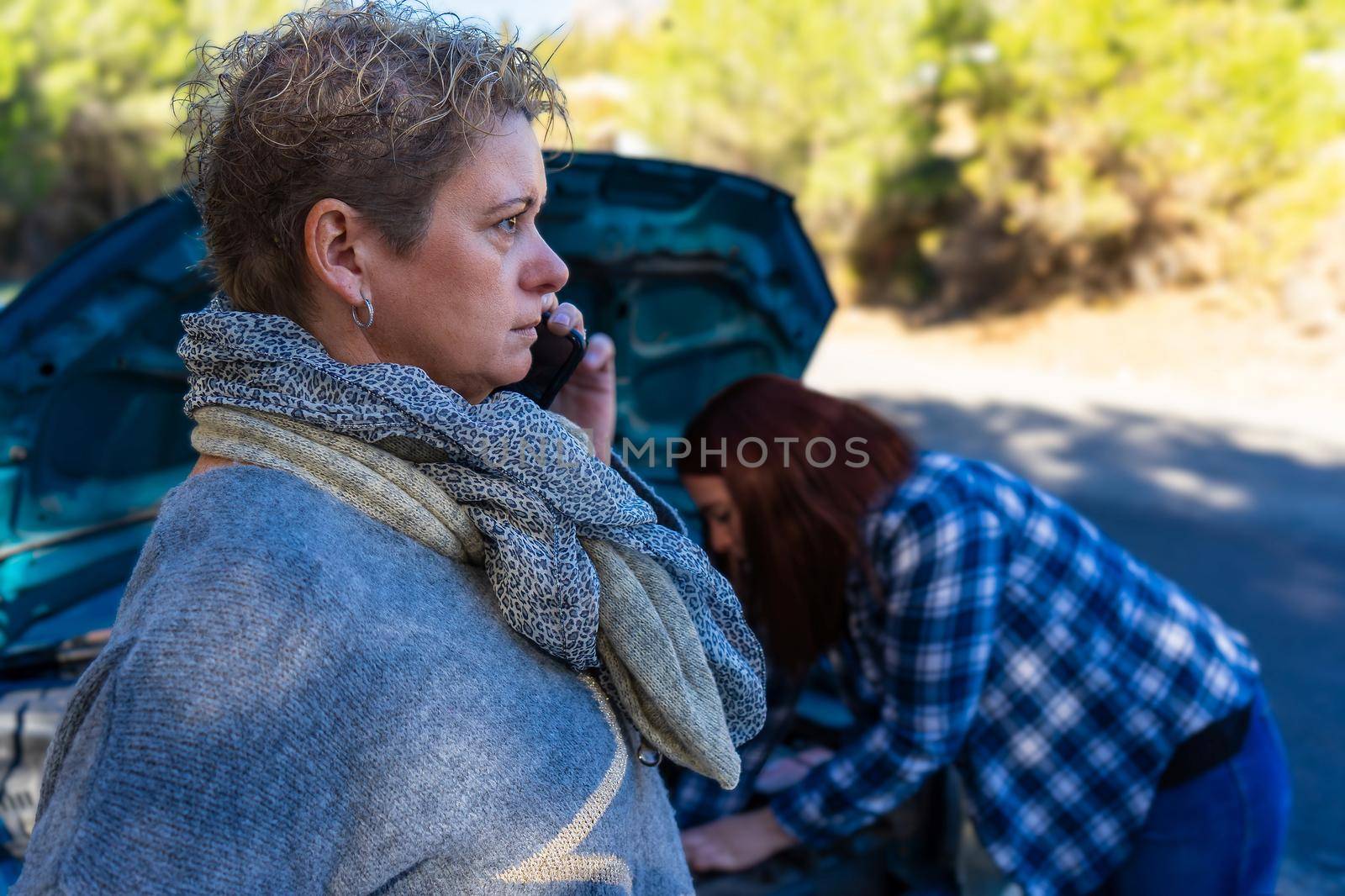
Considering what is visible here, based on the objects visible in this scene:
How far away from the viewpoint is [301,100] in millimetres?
1058

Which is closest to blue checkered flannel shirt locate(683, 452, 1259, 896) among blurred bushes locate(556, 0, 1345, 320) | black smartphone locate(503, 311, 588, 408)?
black smartphone locate(503, 311, 588, 408)

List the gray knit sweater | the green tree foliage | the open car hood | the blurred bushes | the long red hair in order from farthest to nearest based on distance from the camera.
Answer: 1. the green tree foliage
2. the blurred bushes
3. the long red hair
4. the open car hood
5. the gray knit sweater

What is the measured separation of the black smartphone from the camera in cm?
148

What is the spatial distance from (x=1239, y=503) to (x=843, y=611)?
585cm

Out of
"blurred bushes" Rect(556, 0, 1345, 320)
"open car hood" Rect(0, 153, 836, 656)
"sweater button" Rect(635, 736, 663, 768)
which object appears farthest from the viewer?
"blurred bushes" Rect(556, 0, 1345, 320)

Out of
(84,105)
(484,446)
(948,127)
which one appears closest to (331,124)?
(484,446)

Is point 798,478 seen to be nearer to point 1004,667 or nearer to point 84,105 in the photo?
point 1004,667

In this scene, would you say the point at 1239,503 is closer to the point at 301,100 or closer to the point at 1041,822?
the point at 1041,822

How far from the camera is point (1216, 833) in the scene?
6.44 feet

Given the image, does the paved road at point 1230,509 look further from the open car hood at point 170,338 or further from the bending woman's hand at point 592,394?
the bending woman's hand at point 592,394

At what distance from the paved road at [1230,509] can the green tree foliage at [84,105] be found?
13325 millimetres

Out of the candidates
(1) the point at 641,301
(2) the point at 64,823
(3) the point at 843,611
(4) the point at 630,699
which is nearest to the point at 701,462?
(3) the point at 843,611

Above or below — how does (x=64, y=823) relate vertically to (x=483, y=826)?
above

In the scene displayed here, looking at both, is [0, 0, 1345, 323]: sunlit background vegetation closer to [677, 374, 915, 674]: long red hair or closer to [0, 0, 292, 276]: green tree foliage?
[0, 0, 292, 276]: green tree foliage
